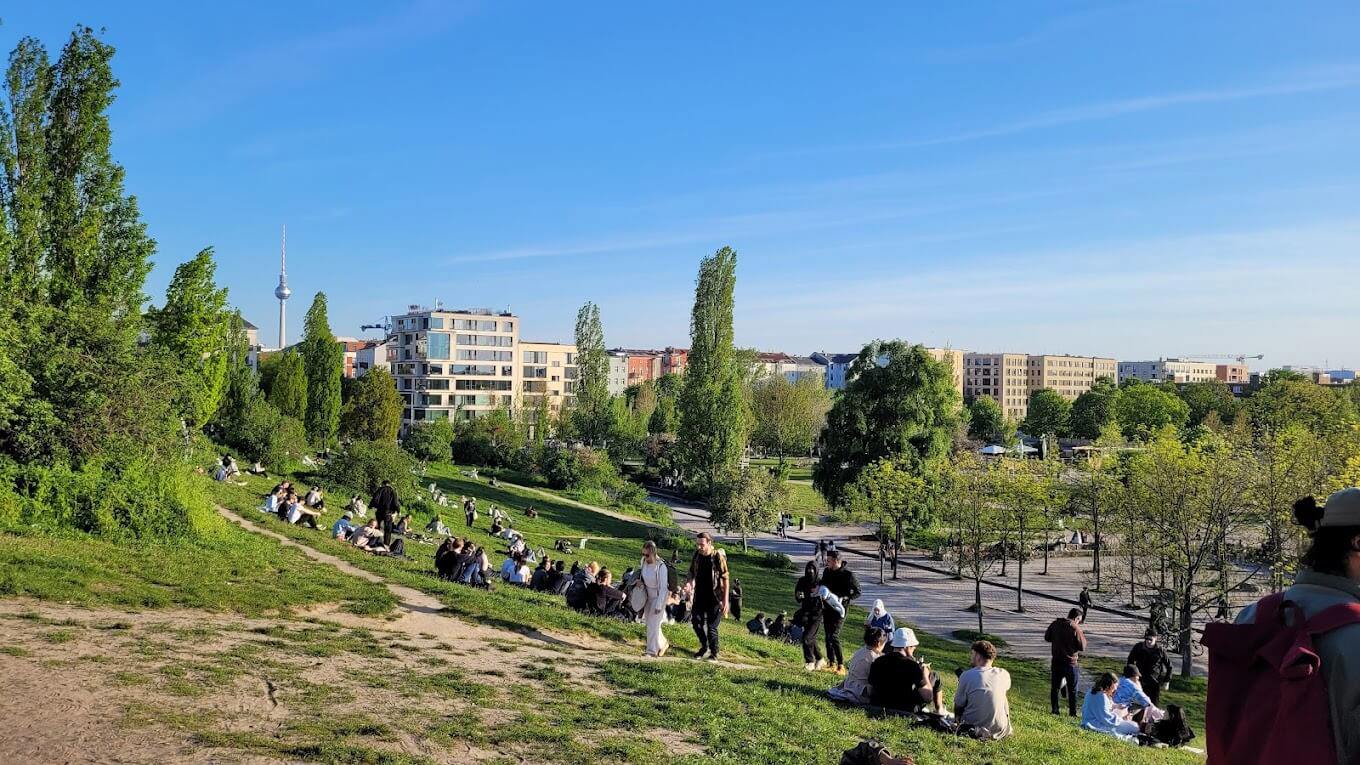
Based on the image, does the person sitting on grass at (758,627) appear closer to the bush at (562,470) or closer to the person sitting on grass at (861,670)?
the person sitting on grass at (861,670)

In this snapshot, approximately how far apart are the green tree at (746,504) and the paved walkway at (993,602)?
7.47 ft

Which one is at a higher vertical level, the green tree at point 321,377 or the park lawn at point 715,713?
the green tree at point 321,377

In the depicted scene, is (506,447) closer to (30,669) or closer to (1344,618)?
(30,669)

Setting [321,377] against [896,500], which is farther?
[321,377]

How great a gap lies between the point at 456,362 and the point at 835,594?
314 feet

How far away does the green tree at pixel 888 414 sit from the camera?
44844mm

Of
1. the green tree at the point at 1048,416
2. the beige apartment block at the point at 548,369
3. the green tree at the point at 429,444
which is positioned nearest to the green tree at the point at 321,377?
the green tree at the point at 429,444

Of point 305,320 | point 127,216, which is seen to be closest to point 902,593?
point 127,216


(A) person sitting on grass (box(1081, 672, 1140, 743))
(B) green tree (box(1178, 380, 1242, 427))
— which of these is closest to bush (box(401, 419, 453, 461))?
(A) person sitting on grass (box(1081, 672, 1140, 743))

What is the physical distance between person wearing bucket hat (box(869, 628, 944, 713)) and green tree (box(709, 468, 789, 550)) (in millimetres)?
32131

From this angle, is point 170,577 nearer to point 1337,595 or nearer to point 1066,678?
point 1066,678

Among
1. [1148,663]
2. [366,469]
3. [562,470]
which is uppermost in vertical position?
[366,469]

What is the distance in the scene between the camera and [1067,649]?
47.7ft

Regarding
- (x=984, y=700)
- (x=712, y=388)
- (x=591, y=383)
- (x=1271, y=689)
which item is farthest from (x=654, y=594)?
(x=591, y=383)
